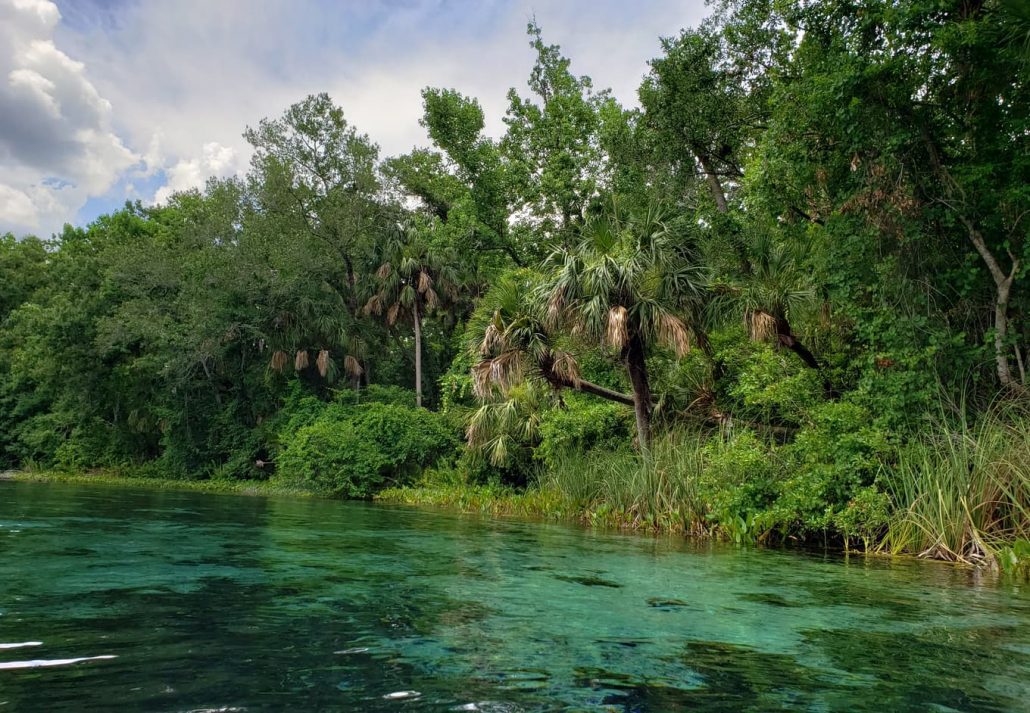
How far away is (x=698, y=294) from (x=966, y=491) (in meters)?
6.12

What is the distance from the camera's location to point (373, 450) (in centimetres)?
2398

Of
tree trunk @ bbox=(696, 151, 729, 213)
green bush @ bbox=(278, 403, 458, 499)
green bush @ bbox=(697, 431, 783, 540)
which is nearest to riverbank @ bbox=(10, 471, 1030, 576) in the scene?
green bush @ bbox=(697, 431, 783, 540)

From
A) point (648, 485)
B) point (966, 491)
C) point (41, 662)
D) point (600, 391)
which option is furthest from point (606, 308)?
point (41, 662)

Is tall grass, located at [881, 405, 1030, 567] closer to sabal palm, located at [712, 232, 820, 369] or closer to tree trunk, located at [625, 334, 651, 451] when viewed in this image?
sabal palm, located at [712, 232, 820, 369]

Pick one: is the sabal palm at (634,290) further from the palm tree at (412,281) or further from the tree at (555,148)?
the palm tree at (412,281)

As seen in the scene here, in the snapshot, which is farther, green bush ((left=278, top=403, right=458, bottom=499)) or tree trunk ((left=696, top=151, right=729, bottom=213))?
green bush ((left=278, top=403, right=458, bottom=499))

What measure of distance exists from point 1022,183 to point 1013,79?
171 centimetres

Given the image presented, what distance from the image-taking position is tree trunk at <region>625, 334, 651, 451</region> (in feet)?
48.1

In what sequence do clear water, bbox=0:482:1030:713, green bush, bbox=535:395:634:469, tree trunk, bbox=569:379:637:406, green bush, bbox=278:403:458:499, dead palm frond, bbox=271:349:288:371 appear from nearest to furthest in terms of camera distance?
clear water, bbox=0:482:1030:713
tree trunk, bbox=569:379:637:406
green bush, bbox=535:395:634:469
green bush, bbox=278:403:458:499
dead palm frond, bbox=271:349:288:371

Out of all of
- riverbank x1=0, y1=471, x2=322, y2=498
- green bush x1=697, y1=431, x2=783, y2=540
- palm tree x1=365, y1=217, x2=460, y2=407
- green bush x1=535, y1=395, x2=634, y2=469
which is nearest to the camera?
green bush x1=697, y1=431, x2=783, y2=540

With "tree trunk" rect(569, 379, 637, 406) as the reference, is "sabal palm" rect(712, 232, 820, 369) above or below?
above

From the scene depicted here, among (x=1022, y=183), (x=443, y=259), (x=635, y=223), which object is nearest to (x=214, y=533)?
(x=635, y=223)

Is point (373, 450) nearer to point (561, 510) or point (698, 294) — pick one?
point (561, 510)

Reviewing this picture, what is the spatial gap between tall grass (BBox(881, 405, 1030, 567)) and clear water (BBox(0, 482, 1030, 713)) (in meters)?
0.82
